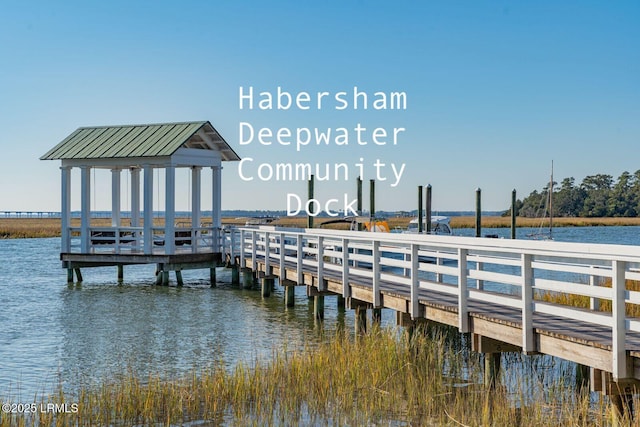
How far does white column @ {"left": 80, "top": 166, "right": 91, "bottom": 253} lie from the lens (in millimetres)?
25438

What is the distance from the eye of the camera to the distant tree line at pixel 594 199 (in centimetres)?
10319

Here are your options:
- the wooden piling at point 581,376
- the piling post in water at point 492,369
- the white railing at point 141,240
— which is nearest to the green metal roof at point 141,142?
the white railing at point 141,240

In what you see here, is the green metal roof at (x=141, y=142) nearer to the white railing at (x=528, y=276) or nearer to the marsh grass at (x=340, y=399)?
the white railing at (x=528, y=276)

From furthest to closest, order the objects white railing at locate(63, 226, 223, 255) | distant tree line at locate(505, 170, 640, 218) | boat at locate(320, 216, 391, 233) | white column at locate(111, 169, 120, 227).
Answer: distant tree line at locate(505, 170, 640, 218), boat at locate(320, 216, 391, 233), white column at locate(111, 169, 120, 227), white railing at locate(63, 226, 223, 255)

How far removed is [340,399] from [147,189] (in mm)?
16719

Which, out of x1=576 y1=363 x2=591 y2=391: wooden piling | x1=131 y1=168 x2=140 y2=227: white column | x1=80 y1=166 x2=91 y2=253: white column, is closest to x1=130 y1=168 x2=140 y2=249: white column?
x1=131 y1=168 x2=140 y2=227: white column

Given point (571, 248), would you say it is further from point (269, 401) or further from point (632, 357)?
point (269, 401)

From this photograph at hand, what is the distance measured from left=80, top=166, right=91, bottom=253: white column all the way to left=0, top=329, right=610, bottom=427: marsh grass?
1566 cm

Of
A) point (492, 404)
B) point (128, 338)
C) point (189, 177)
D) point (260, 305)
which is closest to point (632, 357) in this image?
point (492, 404)

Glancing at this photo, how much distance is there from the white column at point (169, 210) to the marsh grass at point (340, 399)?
44.8 ft

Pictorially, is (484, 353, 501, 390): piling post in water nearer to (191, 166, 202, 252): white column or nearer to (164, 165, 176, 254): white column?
(164, 165, 176, 254): white column

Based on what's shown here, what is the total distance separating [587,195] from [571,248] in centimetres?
10717

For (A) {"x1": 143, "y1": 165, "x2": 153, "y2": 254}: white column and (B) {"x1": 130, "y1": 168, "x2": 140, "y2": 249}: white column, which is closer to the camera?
(A) {"x1": 143, "y1": 165, "x2": 153, "y2": 254}: white column

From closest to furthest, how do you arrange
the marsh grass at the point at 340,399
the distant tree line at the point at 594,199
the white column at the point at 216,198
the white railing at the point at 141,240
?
the marsh grass at the point at 340,399
the white railing at the point at 141,240
the white column at the point at 216,198
the distant tree line at the point at 594,199
